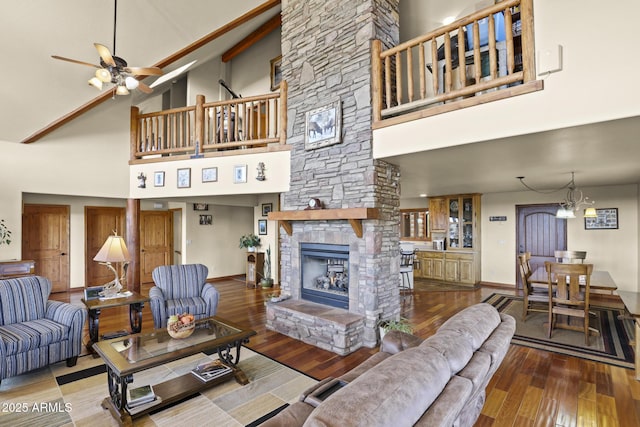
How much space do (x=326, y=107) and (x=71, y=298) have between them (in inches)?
248

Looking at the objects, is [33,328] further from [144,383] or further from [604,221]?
[604,221]

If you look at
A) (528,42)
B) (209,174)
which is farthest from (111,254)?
(528,42)

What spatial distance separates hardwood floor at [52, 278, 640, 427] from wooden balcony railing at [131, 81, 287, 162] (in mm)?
2879

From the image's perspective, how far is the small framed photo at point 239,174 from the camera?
5.07m

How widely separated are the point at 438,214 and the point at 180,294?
640 centimetres

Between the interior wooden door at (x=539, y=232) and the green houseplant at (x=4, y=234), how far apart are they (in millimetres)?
10057

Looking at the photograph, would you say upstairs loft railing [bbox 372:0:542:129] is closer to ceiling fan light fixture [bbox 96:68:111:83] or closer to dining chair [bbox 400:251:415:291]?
ceiling fan light fixture [bbox 96:68:111:83]

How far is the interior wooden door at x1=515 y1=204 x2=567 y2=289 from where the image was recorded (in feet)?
22.7

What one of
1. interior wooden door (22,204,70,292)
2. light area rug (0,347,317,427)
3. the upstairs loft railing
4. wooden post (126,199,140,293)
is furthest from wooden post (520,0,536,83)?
interior wooden door (22,204,70,292)

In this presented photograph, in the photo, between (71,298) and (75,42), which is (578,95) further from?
(71,298)

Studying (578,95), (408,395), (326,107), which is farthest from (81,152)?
(578,95)

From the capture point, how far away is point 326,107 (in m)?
4.28

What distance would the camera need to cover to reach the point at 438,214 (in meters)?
8.29

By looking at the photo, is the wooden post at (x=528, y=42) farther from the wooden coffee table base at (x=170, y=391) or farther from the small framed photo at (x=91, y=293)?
the small framed photo at (x=91, y=293)
